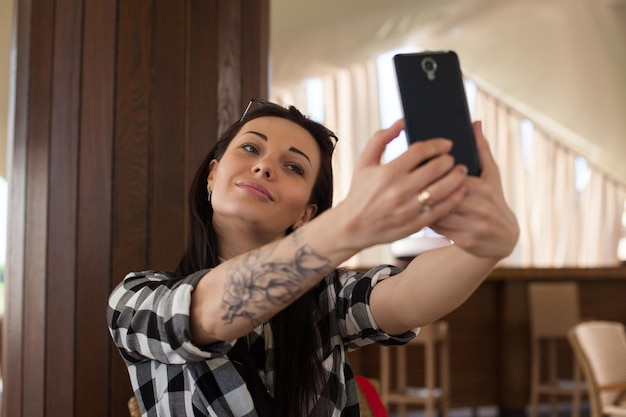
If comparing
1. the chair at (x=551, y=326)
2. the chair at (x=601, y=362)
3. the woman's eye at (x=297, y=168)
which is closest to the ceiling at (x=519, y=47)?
the chair at (x=551, y=326)

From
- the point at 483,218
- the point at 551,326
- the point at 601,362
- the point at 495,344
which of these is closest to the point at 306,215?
the point at 483,218

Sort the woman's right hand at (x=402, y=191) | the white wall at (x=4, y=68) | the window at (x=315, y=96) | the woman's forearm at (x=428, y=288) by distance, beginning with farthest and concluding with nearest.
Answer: the window at (x=315, y=96) < the white wall at (x=4, y=68) < the woman's forearm at (x=428, y=288) < the woman's right hand at (x=402, y=191)

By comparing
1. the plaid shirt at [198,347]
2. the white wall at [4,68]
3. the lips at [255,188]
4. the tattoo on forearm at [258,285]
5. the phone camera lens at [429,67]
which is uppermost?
the white wall at [4,68]

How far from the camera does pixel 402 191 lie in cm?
78

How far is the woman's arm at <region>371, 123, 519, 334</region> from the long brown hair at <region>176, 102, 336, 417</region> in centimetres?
13

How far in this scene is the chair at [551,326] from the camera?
5.43 meters

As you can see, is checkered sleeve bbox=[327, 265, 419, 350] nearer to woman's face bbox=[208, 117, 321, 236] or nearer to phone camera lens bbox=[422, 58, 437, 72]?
woman's face bbox=[208, 117, 321, 236]

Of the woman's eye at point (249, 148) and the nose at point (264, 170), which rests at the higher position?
the woman's eye at point (249, 148)

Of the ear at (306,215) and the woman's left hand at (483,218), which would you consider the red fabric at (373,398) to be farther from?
the woman's left hand at (483,218)

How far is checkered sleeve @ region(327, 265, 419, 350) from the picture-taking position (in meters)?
1.29

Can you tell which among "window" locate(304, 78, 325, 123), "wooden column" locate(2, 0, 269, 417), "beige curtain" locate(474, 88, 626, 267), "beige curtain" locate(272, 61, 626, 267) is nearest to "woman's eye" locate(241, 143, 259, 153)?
"wooden column" locate(2, 0, 269, 417)

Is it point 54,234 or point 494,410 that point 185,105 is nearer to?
point 54,234

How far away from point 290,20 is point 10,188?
4.22 m

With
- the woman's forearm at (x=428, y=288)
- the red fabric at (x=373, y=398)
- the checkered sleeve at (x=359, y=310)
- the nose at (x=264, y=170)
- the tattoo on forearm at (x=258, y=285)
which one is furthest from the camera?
the red fabric at (x=373, y=398)
